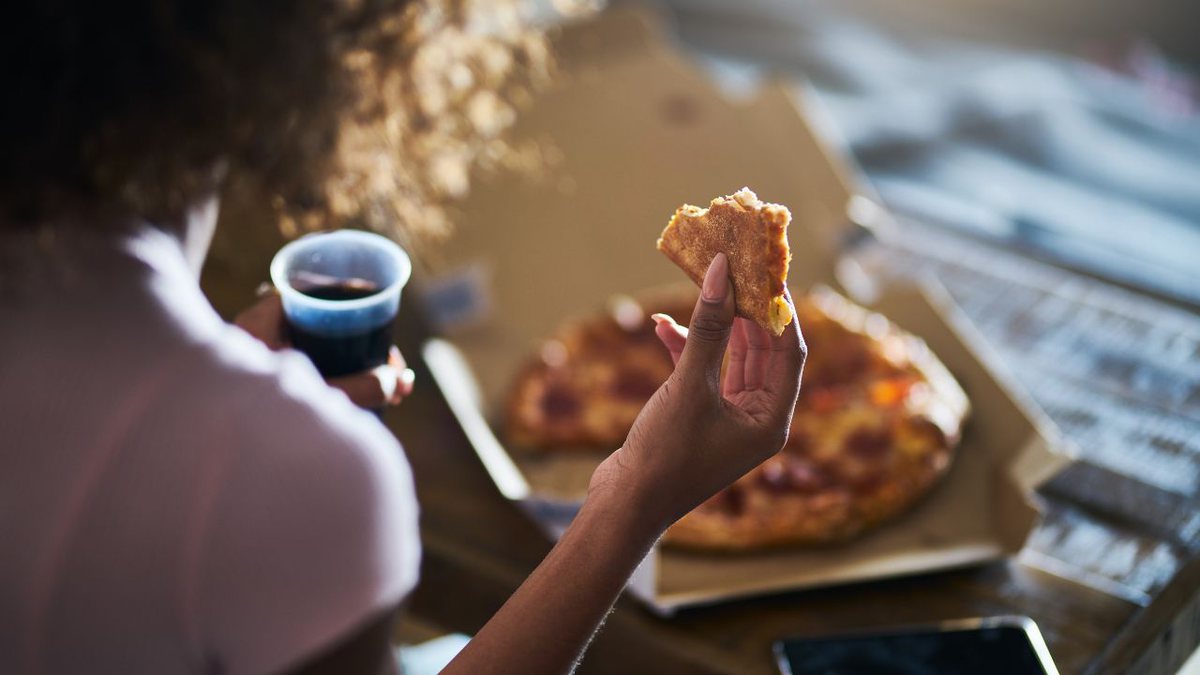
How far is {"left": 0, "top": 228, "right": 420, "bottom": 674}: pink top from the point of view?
0.62 m

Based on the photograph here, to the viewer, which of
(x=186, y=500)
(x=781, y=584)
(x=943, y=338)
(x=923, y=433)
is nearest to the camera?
(x=186, y=500)

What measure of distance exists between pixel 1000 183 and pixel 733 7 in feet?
3.89

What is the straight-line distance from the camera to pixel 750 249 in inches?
33.1

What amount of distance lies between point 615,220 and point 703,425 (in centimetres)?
112

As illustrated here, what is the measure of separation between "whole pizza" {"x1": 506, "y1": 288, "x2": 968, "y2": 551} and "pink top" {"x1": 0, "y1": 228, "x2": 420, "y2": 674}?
0.74 meters

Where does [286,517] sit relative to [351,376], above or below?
above

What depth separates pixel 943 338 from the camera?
1.68 m

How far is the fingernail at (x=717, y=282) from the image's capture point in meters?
0.77

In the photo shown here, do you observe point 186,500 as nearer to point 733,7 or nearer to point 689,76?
point 689,76

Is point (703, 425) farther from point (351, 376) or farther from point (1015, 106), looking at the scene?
point (1015, 106)

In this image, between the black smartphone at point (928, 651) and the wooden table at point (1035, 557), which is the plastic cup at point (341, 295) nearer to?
the wooden table at point (1035, 557)

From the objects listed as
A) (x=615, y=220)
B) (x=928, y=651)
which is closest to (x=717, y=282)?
(x=928, y=651)

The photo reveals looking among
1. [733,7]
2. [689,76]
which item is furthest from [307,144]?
[733,7]

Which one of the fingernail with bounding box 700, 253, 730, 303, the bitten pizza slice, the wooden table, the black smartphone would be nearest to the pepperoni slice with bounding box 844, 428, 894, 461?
the wooden table
